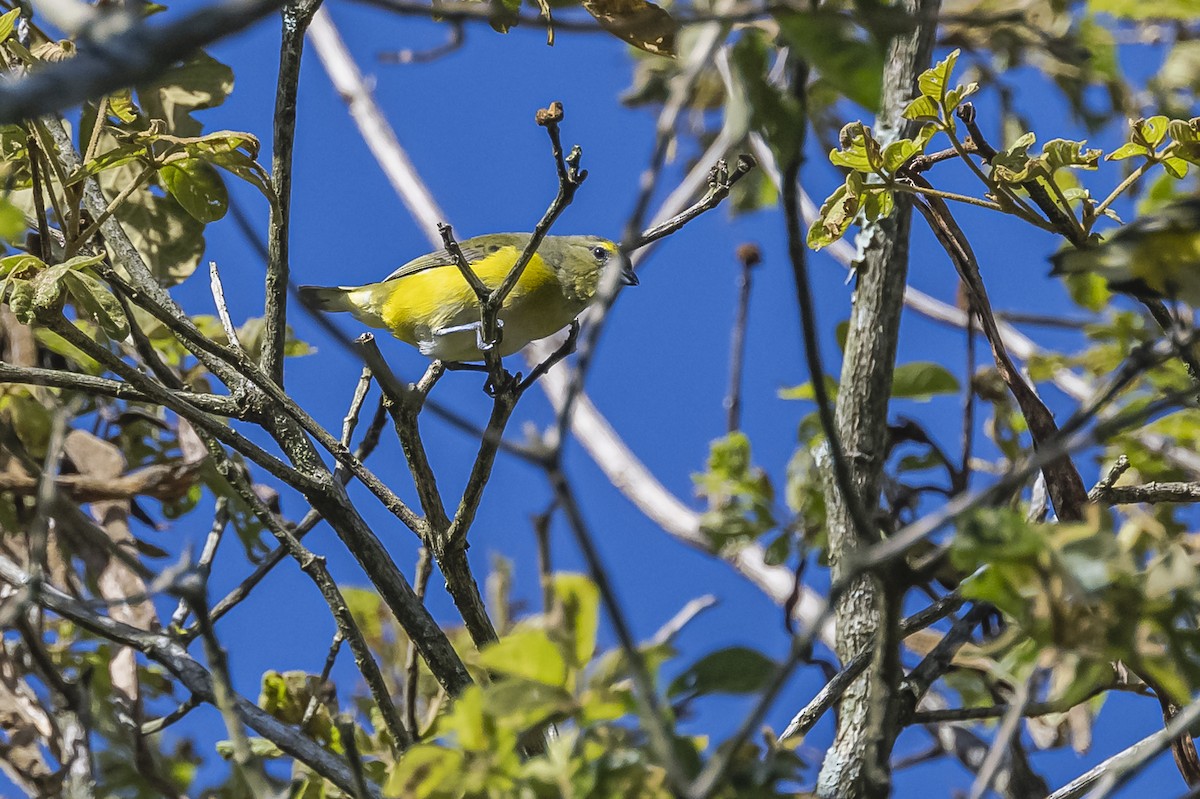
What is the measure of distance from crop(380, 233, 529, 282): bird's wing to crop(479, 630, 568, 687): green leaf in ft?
11.4

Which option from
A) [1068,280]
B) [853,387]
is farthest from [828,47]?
[1068,280]

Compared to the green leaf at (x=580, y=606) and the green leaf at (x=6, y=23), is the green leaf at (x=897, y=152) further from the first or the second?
the green leaf at (x=6, y=23)

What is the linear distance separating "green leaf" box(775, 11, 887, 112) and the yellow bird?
3192 mm

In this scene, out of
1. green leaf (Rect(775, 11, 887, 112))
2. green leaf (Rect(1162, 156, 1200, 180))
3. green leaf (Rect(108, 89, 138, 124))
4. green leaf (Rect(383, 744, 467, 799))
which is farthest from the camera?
green leaf (Rect(108, 89, 138, 124))

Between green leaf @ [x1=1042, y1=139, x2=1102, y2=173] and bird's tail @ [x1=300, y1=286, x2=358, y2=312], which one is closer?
green leaf @ [x1=1042, y1=139, x2=1102, y2=173]

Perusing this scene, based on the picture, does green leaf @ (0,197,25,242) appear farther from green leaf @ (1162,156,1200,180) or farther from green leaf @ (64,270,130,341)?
green leaf @ (1162,156,1200,180)

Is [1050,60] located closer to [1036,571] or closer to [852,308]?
[852,308]

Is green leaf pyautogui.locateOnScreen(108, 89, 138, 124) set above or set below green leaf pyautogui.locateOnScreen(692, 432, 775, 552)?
above

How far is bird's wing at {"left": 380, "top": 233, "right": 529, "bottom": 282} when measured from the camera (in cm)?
486

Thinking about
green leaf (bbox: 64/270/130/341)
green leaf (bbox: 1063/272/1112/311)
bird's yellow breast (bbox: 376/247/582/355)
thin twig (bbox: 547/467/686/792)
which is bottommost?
thin twig (bbox: 547/467/686/792)

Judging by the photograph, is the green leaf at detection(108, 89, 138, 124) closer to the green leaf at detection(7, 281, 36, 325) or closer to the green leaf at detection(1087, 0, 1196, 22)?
the green leaf at detection(7, 281, 36, 325)

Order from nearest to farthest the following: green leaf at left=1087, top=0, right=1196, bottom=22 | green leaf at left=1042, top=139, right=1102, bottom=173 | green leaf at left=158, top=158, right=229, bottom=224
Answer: green leaf at left=1042, top=139, right=1102, bottom=173 < green leaf at left=158, top=158, right=229, bottom=224 < green leaf at left=1087, top=0, right=1196, bottom=22

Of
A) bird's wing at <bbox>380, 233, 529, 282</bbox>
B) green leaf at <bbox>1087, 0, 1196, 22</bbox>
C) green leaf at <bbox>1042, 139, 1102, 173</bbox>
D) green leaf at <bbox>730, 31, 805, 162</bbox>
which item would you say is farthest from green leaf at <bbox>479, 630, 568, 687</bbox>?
bird's wing at <bbox>380, 233, 529, 282</bbox>

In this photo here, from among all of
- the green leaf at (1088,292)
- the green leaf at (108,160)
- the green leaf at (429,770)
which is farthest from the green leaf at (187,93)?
the green leaf at (1088,292)
